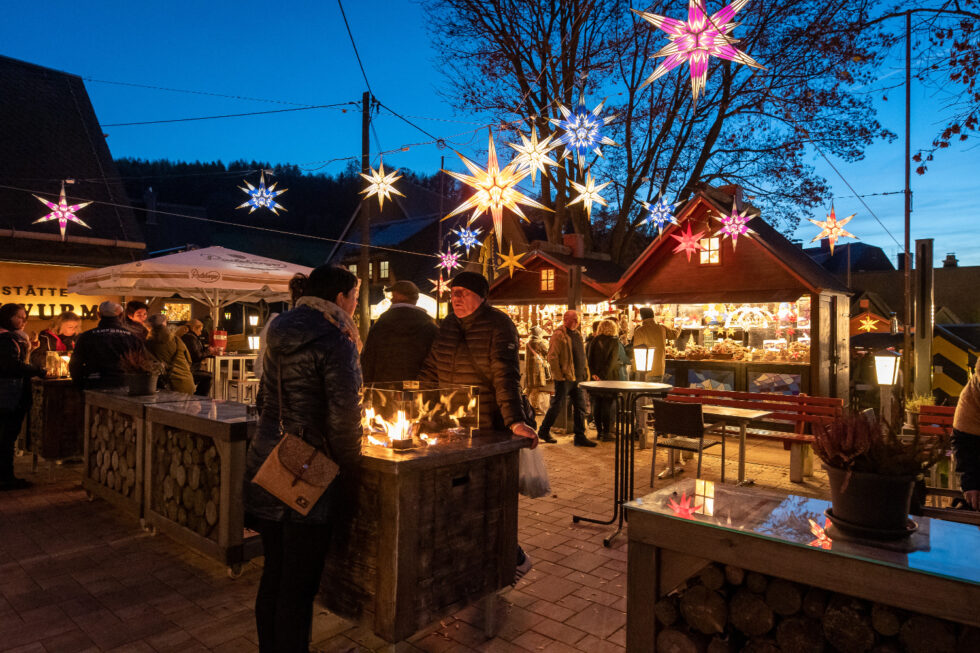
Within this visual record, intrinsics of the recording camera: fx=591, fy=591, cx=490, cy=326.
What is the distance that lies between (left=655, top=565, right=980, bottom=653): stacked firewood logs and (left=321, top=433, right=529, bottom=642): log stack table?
1217mm

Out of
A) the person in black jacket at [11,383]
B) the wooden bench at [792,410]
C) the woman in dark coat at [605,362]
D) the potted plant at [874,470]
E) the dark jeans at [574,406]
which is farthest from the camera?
the woman in dark coat at [605,362]

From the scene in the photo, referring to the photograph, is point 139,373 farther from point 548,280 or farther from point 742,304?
point 548,280

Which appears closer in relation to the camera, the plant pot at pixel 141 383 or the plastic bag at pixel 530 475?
the plastic bag at pixel 530 475

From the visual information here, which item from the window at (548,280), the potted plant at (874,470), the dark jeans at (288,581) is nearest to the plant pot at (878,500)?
the potted plant at (874,470)

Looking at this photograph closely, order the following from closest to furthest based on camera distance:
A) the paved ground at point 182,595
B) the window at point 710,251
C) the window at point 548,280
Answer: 1. the paved ground at point 182,595
2. the window at point 710,251
3. the window at point 548,280

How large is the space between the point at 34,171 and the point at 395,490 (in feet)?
56.5

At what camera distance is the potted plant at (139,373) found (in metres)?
5.36

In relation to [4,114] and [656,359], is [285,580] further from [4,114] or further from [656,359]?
[4,114]

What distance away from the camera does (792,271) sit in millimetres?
11180

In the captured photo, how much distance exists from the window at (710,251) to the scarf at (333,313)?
11372 mm

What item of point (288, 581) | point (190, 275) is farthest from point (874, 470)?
point (190, 275)

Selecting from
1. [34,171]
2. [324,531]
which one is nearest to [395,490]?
[324,531]

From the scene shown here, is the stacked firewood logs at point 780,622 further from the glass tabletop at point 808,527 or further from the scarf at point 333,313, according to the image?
the scarf at point 333,313

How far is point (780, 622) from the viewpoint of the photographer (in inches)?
81.0
